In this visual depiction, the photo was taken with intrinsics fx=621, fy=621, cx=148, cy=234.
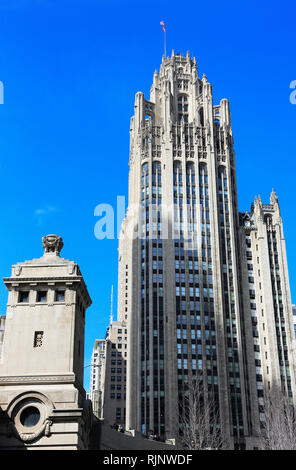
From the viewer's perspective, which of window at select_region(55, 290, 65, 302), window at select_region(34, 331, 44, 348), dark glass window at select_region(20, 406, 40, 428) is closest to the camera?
dark glass window at select_region(20, 406, 40, 428)

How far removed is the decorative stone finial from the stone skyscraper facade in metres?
60.8

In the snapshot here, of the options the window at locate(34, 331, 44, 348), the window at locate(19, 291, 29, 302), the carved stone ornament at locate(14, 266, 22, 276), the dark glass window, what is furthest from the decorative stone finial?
the dark glass window

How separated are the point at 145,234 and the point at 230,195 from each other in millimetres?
22114

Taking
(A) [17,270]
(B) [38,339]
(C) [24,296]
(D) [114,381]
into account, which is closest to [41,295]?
(C) [24,296]

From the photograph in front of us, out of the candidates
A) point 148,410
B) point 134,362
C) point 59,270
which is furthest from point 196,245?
point 59,270

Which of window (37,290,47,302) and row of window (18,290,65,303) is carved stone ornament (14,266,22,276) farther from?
window (37,290,47,302)

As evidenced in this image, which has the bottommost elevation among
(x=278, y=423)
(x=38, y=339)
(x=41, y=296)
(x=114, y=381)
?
(x=38, y=339)

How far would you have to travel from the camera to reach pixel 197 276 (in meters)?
127

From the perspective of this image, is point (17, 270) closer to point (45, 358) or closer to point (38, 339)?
point (38, 339)

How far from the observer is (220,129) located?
145 metres

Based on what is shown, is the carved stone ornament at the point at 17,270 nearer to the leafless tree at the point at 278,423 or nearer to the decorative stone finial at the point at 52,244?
the decorative stone finial at the point at 52,244

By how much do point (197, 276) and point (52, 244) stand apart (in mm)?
71271

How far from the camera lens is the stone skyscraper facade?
117 m

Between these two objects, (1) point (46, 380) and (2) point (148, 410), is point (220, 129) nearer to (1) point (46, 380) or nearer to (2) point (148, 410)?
(2) point (148, 410)
